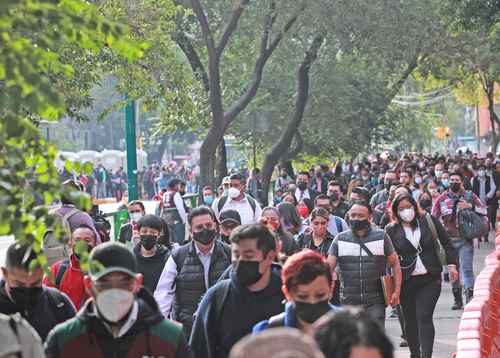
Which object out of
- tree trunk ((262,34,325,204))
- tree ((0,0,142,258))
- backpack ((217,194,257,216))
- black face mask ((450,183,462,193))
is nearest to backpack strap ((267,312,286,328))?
tree ((0,0,142,258))

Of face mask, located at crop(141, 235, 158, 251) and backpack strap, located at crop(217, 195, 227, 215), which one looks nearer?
face mask, located at crop(141, 235, 158, 251)

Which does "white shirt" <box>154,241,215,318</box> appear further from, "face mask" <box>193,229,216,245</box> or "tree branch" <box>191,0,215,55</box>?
"tree branch" <box>191,0,215,55</box>

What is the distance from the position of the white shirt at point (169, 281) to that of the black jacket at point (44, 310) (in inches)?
106

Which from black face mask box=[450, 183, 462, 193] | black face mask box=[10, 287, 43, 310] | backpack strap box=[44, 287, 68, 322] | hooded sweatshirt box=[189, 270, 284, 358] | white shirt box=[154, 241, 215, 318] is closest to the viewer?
black face mask box=[10, 287, 43, 310]

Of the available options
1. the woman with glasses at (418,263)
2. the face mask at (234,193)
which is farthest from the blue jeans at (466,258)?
the woman with glasses at (418,263)

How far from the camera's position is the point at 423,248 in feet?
42.2

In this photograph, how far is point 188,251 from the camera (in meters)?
10.1

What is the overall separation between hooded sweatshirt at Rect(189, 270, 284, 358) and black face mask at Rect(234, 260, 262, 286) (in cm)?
3

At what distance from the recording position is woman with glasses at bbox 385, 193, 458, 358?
41.1ft

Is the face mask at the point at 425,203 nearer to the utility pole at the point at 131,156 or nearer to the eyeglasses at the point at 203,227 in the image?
the utility pole at the point at 131,156

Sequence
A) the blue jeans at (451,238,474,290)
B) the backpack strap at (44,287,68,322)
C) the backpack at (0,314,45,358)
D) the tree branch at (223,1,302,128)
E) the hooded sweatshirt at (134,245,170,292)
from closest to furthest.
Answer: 1. the backpack at (0,314,45,358)
2. the backpack strap at (44,287,68,322)
3. the hooded sweatshirt at (134,245,170,292)
4. the blue jeans at (451,238,474,290)
5. the tree branch at (223,1,302,128)

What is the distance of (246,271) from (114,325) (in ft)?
5.66

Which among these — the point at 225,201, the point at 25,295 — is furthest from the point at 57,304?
the point at 225,201

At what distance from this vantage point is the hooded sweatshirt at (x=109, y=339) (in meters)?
5.92
